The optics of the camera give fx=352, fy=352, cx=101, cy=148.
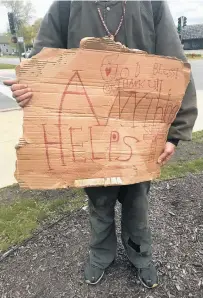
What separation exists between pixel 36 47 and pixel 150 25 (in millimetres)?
552

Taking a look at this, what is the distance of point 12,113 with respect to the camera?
24.7 feet

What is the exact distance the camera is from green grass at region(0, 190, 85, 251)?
2681 millimetres

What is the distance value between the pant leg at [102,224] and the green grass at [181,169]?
1668mm

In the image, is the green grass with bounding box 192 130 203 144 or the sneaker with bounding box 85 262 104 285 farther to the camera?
the green grass with bounding box 192 130 203 144

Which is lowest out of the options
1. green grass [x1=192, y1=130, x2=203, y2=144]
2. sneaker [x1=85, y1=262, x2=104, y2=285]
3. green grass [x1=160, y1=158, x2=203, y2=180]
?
green grass [x1=192, y1=130, x2=203, y2=144]

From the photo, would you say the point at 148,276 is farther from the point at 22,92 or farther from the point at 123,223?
the point at 22,92

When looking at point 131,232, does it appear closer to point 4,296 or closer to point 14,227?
point 4,296

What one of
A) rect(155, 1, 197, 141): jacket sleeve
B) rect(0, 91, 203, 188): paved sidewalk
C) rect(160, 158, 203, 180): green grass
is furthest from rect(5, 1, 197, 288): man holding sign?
rect(0, 91, 203, 188): paved sidewalk

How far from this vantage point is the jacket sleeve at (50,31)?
5.45ft

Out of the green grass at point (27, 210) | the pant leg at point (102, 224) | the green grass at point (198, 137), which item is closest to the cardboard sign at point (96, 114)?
the pant leg at point (102, 224)

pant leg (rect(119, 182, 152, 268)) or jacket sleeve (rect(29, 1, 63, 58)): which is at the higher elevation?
jacket sleeve (rect(29, 1, 63, 58))

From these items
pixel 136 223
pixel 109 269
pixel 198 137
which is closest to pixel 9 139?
pixel 198 137

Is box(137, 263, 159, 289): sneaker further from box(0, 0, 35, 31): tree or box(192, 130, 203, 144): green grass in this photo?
box(0, 0, 35, 31): tree

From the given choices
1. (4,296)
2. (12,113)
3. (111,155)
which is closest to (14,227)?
(4,296)
